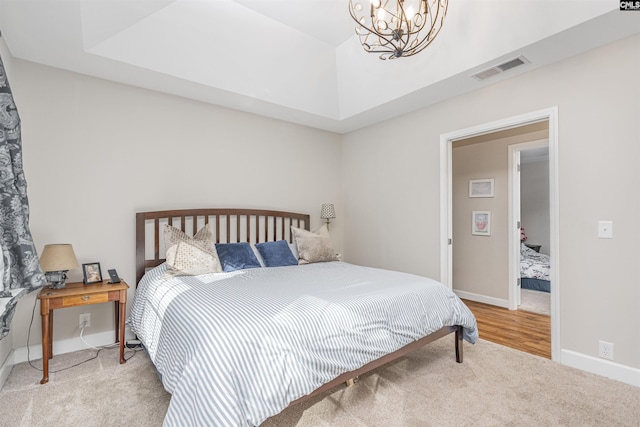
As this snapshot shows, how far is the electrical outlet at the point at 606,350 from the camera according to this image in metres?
2.41

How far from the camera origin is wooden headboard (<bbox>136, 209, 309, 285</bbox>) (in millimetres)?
3217

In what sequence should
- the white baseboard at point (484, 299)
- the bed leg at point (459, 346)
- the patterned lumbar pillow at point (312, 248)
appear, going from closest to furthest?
the bed leg at point (459, 346) → the patterned lumbar pillow at point (312, 248) → the white baseboard at point (484, 299)

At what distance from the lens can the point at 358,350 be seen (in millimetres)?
1899

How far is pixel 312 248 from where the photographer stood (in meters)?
3.63

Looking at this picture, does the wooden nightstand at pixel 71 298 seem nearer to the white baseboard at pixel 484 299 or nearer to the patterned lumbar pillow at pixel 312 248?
the patterned lumbar pillow at pixel 312 248

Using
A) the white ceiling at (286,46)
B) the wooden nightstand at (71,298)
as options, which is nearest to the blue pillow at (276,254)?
the wooden nightstand at (71,298)

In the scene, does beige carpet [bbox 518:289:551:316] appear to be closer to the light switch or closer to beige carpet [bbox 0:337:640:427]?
beige carpet [bbox 0:337:640:427]

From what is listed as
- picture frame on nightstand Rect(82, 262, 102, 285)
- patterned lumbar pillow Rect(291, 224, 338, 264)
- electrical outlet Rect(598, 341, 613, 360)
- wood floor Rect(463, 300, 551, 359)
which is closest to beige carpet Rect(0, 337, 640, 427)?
electrical outlet Rect(598, 341, 613, 360)

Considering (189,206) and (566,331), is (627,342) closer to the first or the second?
(566,331)

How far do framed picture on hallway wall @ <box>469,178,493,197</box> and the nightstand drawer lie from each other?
4.68 metres

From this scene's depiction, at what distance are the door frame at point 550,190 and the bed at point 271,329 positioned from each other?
737mm

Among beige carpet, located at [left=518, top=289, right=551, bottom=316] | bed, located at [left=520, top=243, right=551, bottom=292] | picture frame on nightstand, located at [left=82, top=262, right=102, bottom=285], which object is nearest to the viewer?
picture frame on nightstand, located at [left=82, top=262, right=102, bottom=285]

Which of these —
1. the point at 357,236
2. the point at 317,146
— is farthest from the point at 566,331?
the point at 317,146

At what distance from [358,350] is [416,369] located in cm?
91
